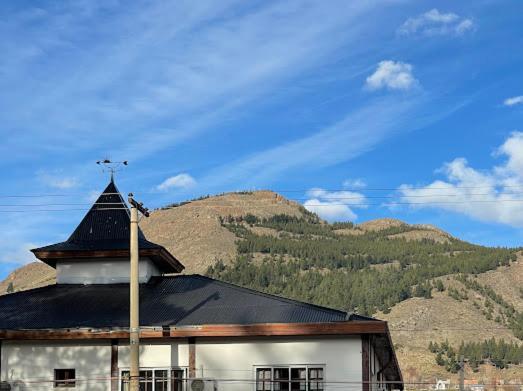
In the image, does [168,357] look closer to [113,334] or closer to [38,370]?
[113,334]

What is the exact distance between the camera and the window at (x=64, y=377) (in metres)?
23.0

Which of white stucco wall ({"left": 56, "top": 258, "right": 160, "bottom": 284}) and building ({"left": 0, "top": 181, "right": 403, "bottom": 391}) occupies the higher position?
white stucco wall ({"left": 56, "top": 258, "right": 160, "bottom": 284})

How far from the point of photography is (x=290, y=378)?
22297 mm

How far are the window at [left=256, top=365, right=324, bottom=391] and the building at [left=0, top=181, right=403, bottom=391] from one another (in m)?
0.03

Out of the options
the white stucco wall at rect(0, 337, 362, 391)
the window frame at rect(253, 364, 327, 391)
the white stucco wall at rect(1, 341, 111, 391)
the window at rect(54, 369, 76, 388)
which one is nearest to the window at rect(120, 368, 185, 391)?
the white stucco wall at rect(0, 337, 362, 391)

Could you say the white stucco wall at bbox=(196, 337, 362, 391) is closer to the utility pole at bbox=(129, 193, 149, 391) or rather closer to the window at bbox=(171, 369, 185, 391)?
the window at bbox=(171, 369, 185, 391)

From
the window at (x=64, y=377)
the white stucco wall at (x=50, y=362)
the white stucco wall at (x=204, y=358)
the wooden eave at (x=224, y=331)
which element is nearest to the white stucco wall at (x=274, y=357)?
the white stucco wall at (x=204, y=358)

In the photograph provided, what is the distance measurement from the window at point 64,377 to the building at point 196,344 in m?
0.03

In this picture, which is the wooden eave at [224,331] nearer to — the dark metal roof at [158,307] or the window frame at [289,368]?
the dark metal roof at [158,307]

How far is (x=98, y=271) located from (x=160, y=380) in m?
5.47

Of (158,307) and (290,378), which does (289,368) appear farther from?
(158,307)

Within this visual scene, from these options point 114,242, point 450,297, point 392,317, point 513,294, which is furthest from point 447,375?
point 114,242

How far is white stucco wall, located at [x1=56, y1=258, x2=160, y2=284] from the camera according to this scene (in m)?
26.8

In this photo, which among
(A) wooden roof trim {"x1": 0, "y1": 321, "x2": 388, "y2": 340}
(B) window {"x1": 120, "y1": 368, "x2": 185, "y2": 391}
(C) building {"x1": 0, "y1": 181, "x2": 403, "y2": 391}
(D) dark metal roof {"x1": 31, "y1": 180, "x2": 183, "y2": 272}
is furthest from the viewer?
(D) dark metal roof {"x1": 31, "y1": 180, "x2": 183, "y2": 272}
